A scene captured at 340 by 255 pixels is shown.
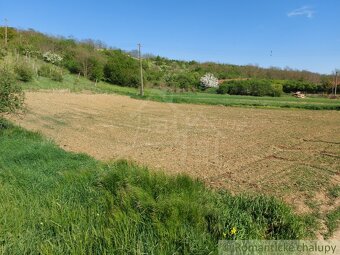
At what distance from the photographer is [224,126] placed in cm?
1503

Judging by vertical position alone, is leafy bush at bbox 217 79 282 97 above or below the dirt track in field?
above

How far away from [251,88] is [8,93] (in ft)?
141

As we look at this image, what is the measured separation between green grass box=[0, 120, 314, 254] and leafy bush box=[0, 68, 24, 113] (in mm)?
5346

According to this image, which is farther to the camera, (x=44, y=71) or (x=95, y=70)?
(x=95, y=70)

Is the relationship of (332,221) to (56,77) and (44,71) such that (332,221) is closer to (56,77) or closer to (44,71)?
(56,77)

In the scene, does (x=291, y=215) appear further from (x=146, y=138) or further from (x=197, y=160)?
(x=146, y=138)

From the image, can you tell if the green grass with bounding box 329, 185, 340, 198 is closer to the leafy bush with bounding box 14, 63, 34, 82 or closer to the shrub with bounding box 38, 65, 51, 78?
the leafy bush with bounding box 14, 63, 34, 82

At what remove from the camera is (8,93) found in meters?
9.80

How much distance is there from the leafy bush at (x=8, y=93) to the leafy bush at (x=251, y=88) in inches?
1658

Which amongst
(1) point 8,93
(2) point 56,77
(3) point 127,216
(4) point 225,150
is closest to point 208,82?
(2) point 56,77

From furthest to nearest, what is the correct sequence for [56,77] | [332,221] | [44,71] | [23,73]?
1. [44,71]
2. [56,77]
3. [23,73]
4. [332,221]

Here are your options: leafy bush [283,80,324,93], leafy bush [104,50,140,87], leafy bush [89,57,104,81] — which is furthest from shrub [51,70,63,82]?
leafy bush [283,80,324,93]

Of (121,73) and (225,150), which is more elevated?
(121,73)

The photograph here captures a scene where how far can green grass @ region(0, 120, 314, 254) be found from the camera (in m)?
3.30
